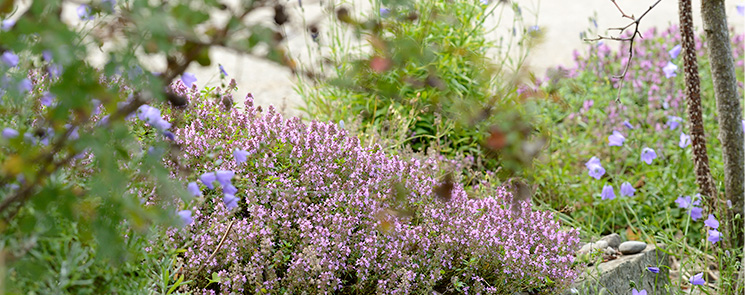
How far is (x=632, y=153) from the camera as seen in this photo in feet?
13.0

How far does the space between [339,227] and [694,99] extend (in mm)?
1844

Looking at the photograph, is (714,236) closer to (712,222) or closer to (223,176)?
(712,222)

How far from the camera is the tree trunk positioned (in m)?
2.87

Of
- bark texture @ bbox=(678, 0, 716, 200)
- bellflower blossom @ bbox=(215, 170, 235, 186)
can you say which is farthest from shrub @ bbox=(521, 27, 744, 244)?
bellflower blossom @ bbox=(215, 170, 235, 186)

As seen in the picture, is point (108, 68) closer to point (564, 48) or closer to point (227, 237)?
point (227, 237)

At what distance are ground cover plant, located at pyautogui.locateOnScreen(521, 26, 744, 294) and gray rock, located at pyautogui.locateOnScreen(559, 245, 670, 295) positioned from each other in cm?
24

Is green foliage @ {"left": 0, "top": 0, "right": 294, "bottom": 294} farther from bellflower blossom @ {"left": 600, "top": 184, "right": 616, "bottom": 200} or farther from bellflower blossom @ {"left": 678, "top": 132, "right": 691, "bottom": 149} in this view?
bellflower blossom @ {"left": 678, "top": 132, "right": 691, "bottom": 149}

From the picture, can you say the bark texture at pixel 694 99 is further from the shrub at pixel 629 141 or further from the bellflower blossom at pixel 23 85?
the bellflower blossom at pixel 23 85

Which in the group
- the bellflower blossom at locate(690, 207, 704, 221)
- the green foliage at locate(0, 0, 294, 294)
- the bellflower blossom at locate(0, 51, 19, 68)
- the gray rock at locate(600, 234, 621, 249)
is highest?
the bellflower blossom at locate(0, 51, 19, 68)

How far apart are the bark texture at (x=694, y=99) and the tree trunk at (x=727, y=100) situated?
0.08 m

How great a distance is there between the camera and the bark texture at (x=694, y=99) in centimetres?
300

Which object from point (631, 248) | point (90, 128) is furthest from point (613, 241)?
point (90, 128)

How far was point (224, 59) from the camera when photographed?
766 centimetres

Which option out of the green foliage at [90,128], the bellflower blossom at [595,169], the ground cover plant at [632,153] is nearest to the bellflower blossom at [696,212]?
the ground cover plant at [632,153]
